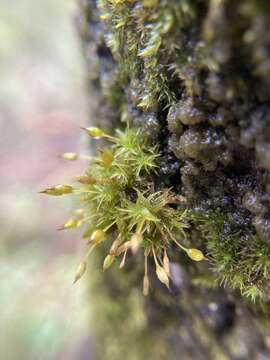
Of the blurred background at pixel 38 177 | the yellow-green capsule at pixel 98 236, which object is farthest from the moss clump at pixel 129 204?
the blurred background at pixel 38 177

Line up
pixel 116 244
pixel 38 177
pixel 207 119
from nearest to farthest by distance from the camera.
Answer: pixel 207 119 → pixel 116 244 → pixel 38 177

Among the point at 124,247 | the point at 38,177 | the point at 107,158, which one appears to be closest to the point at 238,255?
the point at 124,247

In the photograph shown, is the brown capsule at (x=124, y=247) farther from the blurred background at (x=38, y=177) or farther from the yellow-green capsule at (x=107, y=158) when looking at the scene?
the blurred background at (x=38, y=177)

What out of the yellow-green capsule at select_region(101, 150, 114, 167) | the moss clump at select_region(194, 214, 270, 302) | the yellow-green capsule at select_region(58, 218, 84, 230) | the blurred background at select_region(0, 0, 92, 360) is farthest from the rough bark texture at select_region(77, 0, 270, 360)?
the blurred background at select_region(0, 0, 92, 360)

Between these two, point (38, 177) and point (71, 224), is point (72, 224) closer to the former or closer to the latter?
point (71, 224)

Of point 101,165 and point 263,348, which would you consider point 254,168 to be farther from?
point 263,348

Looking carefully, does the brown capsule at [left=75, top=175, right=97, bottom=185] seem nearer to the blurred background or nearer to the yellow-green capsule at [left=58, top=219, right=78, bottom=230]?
the yellow-green capsule at [left=58, top=219, right=78, bottom=230]
